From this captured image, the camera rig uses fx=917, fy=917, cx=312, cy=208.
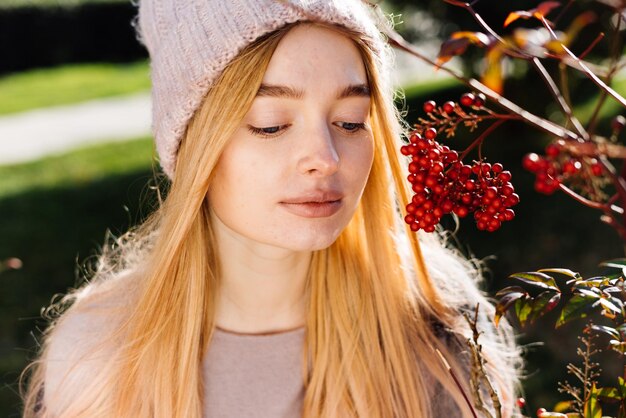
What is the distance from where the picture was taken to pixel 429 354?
7.54 ft

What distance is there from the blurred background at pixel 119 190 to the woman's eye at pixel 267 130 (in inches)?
23.2

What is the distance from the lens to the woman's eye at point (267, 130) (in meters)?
1.96

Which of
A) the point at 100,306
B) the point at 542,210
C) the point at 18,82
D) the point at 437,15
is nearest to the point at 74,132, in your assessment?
the point at 18,82

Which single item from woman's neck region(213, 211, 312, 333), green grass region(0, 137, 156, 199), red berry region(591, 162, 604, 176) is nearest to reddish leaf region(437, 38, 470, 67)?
red berry region(591, 162, 604, 176)

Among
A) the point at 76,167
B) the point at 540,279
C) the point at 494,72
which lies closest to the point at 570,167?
the point at 494,72

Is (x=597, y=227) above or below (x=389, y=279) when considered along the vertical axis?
below

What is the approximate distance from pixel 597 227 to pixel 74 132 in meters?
5.05

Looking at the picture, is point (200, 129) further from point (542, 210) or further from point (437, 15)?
point (437, 15)

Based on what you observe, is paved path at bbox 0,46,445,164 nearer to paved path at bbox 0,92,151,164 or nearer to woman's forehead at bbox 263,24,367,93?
paved path at bbox 0,92,151,164

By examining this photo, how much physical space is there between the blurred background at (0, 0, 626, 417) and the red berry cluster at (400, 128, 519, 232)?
3.38 feet

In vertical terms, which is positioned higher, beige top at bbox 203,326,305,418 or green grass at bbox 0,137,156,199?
beige top at bbox 203,326,305,418

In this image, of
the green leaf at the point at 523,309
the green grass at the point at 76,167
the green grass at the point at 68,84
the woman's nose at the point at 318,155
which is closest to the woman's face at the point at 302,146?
the woman's nose at the point at 318,155

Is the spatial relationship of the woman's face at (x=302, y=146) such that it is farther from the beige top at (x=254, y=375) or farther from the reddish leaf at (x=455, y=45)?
the reddish leaf at (x=455, y=45)

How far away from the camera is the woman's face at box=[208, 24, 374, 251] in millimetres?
1924
